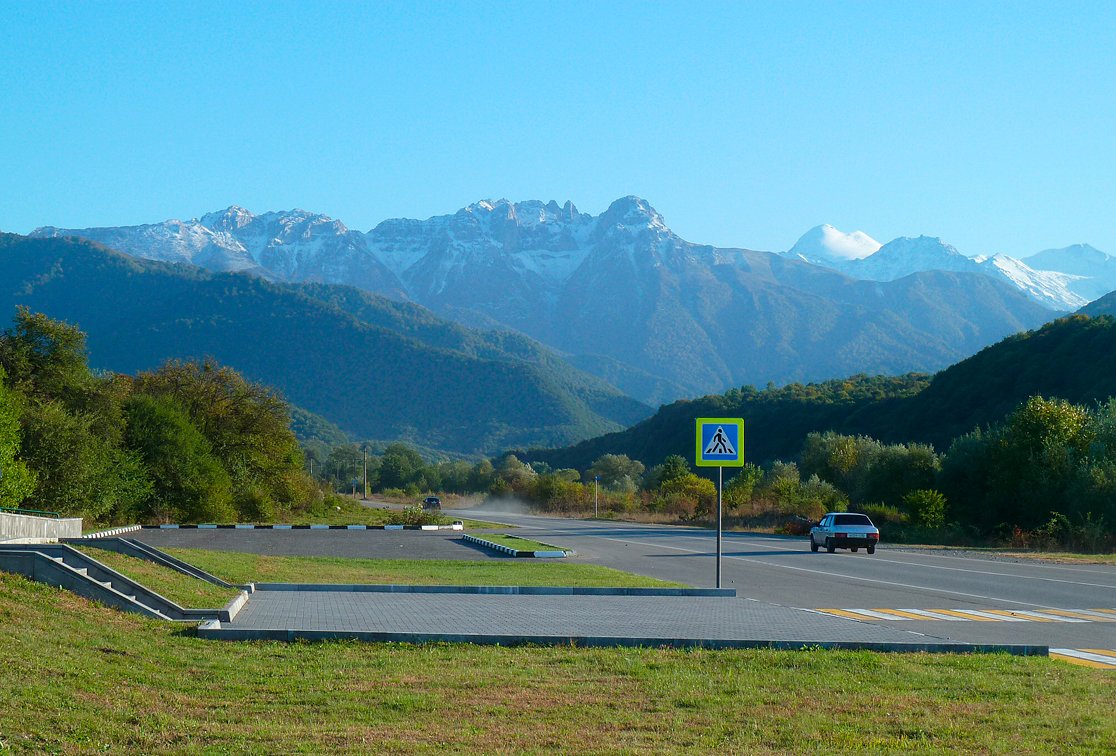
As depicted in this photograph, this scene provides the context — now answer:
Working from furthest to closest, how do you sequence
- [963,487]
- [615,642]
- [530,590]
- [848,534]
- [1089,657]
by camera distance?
[963,487]
[848,534]
[530,590]
[1089,657]
[615,642]

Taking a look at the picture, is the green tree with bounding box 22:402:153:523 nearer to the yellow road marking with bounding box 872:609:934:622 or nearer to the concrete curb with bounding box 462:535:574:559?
the concrete curb with bounding box 462:535:574:559

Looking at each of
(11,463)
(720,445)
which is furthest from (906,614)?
(11,463)

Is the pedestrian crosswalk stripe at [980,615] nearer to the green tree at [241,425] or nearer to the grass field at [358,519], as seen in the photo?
the grass field at [358,519]

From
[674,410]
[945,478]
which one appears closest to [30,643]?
[945,478]

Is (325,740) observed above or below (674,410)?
below

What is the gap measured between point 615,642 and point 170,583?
7626 millimetres

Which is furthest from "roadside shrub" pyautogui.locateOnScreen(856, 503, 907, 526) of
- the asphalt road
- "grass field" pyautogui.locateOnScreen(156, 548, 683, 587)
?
"grass field" pyautogui.locateOnScreen(156, 548, 683, 587)

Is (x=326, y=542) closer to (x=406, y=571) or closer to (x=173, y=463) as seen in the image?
(x=406, y=571)

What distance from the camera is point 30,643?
9531 millimetres

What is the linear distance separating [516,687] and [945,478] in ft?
146

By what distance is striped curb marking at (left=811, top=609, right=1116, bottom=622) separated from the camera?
15.9m

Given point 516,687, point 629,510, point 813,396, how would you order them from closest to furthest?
point 516,687
point 629,510
point 813,396

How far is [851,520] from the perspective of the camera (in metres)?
37.2

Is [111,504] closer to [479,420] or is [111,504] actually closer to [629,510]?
[629,510]
